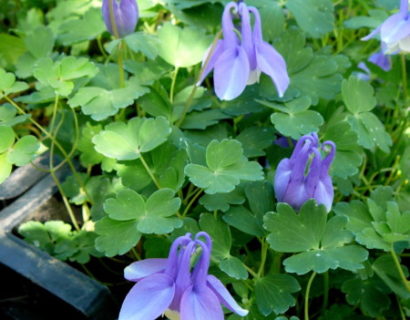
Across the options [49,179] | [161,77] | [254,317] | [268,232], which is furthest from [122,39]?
[254,317]

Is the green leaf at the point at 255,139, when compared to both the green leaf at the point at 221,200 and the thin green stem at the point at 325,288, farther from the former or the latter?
the thin green stem at the point at 325,288

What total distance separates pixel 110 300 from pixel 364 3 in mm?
1048

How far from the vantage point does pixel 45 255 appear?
1.27m

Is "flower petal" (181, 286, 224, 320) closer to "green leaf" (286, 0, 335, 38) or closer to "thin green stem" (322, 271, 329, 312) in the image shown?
"thin green stem" (322, 271, 329, 312)

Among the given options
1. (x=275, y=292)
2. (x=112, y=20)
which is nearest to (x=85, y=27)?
(x=112, y=20)

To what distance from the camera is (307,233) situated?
1.04 meters

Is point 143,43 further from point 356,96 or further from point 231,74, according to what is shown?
Result: point 356,96

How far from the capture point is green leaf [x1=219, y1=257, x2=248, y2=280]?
39.7 inches

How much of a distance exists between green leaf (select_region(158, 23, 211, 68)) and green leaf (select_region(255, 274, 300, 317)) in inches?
21.6

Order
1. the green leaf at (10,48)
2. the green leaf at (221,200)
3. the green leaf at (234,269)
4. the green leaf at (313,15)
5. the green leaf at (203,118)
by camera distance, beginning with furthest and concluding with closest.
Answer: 1. the green leaf at (10,48)
2. the green leaf at (313,15)
3. the green leaf at (203,118)
4. the green leaf at (221,200)
5. the green leaf at (234,269)

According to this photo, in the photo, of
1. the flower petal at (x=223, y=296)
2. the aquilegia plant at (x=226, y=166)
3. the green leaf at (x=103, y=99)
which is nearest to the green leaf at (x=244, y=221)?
the aquilegia plant at (x=226, y=166)

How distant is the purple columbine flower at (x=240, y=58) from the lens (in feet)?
3.73

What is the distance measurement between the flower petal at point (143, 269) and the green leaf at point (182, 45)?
1.93 feet

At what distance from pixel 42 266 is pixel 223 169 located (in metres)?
0.45
